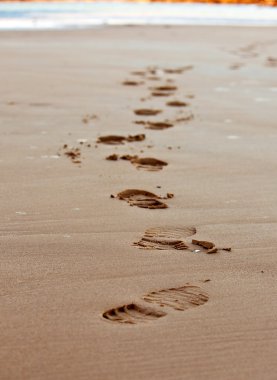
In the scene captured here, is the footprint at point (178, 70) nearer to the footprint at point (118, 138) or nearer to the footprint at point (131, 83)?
the footprint at point (131, 83)

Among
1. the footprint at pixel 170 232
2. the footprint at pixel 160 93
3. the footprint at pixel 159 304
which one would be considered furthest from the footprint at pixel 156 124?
the footprint at pixel 159 304

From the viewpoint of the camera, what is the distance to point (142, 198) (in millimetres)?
3053

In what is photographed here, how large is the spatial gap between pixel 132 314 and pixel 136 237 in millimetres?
599

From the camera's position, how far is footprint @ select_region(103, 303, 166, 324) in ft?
6.50

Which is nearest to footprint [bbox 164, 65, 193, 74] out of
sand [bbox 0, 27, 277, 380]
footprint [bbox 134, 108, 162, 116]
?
sand [bbox 0, 27, 277, 380]

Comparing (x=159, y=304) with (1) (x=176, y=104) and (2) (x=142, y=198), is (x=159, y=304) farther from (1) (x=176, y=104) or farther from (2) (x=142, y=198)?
(1) (x=176, y=104)

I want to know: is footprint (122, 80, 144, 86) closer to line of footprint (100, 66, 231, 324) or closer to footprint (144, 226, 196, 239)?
line of footprint (100, 66, 231, 324)

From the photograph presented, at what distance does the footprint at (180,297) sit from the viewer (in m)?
2.07

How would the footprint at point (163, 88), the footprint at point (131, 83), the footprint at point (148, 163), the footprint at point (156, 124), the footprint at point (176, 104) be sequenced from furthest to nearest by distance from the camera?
1. the footprint at point (131, 83)
2. the footprint at point (163, 88)
3. the footprint at point (176, 104)
4. the footprint at point (156, 124)
5. the footprint at point (148, 163)

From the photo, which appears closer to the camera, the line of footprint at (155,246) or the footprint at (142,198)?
the line of footprint at (155,246)

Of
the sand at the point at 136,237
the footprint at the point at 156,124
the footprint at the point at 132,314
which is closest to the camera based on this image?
the sand at the point at 136,237

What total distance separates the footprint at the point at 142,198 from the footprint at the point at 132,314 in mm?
918

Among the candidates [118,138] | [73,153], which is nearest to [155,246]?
A: [73,153]

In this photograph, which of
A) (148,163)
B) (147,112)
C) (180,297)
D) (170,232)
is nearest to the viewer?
(180,297)
